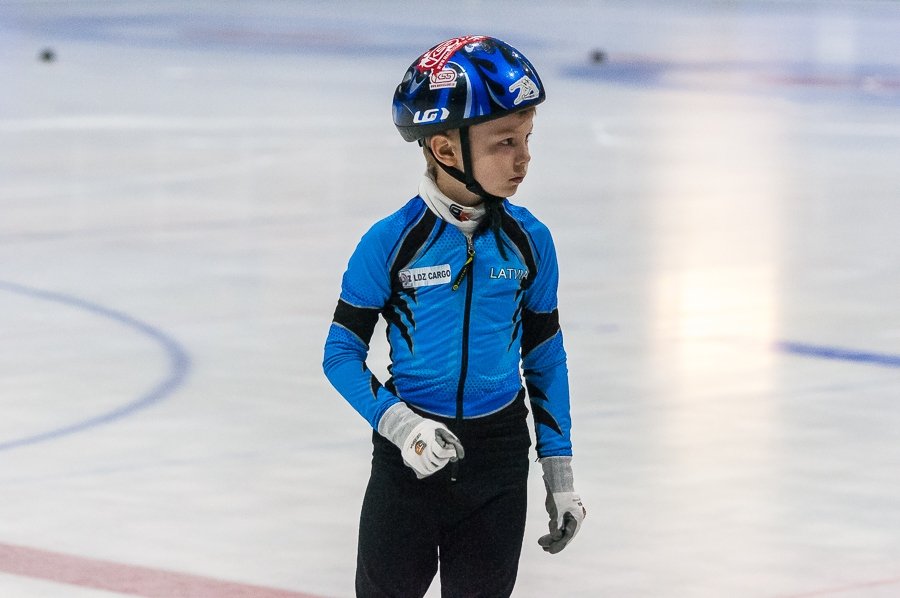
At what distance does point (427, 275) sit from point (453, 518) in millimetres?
492

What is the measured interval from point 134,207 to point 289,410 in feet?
19.5

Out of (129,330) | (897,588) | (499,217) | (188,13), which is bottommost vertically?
(188,13)

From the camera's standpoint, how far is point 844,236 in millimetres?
12438

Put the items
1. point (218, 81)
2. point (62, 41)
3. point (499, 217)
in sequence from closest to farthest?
point (499, 217), point (218, 81), point (62, 41)

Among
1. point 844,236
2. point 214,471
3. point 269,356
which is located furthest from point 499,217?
point 844,236

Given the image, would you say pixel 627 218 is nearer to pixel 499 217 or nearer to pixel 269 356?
pixel 269 356

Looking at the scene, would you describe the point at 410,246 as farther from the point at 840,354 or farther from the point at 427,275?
the point at 840,354

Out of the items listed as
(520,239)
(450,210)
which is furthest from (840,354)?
(450,210)

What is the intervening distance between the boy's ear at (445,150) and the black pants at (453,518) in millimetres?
511

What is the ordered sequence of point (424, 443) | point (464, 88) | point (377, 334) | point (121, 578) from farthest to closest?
point (377, 334), point (121, 578), point (464, 88), point (424, 443)

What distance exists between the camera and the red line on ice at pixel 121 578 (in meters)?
5.49

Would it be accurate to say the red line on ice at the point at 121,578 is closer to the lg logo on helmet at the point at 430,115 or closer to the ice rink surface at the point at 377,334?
the ice rink surface at the point at 377,334

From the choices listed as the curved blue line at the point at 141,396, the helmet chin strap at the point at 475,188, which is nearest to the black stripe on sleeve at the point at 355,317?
the helmet chin strap at the point at 475,188

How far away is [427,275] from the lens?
3.88 m
